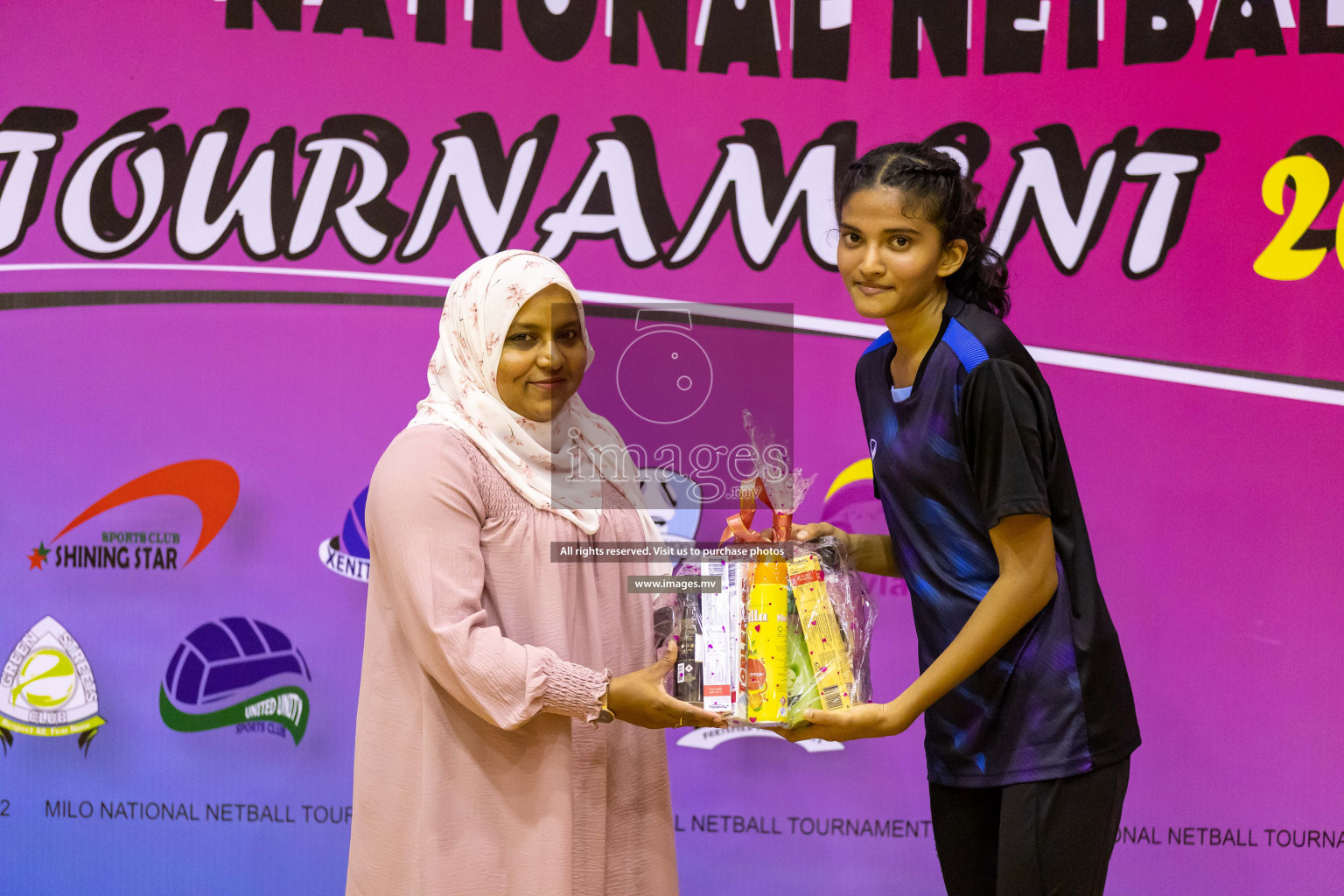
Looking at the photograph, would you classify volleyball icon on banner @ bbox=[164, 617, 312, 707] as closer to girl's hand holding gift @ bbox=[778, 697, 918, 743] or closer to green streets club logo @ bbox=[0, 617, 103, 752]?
green streets club logo @ bbox=[0, 617, 103, 752]

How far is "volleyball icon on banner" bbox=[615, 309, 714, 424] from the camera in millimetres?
2008

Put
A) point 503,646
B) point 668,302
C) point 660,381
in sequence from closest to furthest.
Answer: point 503,646
point 660,381
point 668,302

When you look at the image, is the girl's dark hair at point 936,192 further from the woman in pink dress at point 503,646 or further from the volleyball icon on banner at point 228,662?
the volleyball icon on banner at point 228,662

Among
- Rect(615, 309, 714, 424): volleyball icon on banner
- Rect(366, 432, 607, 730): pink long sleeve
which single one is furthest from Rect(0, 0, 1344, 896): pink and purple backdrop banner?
Rect(366, 432, 607, 730): pink long sleeve

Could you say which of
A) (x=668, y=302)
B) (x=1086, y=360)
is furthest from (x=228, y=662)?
(x=1086, y=360)

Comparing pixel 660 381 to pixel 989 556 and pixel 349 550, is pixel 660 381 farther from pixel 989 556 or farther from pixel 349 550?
pixel 349 550

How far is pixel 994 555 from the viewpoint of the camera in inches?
71.1

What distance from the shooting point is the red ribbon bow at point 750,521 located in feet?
6.00

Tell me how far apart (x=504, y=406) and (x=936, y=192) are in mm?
843

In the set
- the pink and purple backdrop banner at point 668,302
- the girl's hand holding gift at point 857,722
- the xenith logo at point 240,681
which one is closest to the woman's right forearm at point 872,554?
the girl's hand holding gift at point 857,722

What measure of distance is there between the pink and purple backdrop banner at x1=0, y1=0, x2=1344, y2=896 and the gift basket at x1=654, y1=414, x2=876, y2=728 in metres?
1.27

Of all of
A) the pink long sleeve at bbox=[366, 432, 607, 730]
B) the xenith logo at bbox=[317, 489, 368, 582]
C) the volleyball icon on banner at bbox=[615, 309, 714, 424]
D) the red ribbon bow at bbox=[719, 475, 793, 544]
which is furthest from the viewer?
the xenith logo at bbox=[317, 489, 368, 582]

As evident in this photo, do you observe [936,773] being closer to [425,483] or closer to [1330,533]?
[425,483]

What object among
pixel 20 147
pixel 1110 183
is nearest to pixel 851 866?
pixel 1110 183
